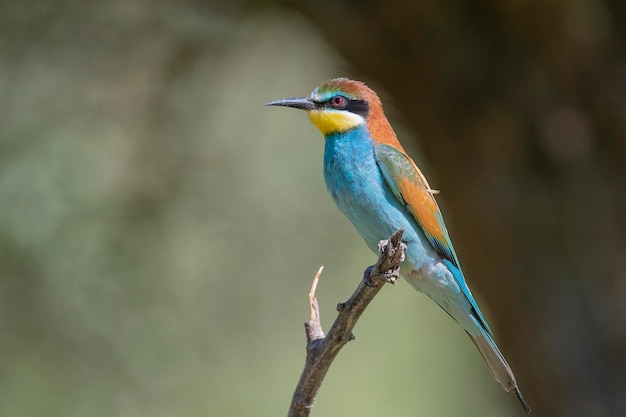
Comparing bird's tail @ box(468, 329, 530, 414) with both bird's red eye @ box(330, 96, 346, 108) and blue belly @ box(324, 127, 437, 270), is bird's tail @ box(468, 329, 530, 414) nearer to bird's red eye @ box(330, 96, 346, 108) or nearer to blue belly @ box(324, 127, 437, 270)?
blue belly @ box(324, 127, 437, 270)

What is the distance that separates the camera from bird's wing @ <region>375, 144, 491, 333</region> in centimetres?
259

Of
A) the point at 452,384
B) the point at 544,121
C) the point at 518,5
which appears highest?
the point at 518,5

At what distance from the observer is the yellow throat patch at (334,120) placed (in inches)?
107

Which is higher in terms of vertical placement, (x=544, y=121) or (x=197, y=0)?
(x=197, y=0)

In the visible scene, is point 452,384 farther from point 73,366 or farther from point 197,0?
point 197,0

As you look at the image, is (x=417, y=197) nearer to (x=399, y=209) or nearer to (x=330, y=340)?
(x=399, y=209)

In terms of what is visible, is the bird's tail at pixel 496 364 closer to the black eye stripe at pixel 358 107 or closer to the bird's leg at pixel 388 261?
the bird's leg at pixel 388 261

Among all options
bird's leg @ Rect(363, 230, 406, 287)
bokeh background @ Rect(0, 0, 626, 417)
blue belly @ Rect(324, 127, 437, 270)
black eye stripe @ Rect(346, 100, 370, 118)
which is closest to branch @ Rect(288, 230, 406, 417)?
bird's leg @ Rect(363, 230, 406, 287)

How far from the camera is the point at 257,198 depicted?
4.14 m

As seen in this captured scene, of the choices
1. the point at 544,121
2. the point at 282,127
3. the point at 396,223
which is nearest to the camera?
the point at 396,223

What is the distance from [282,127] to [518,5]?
1.50m

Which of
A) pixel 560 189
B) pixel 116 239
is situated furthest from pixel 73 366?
pixel 560 189

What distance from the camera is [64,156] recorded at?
12.0ft

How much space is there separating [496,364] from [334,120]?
0.89 meters
